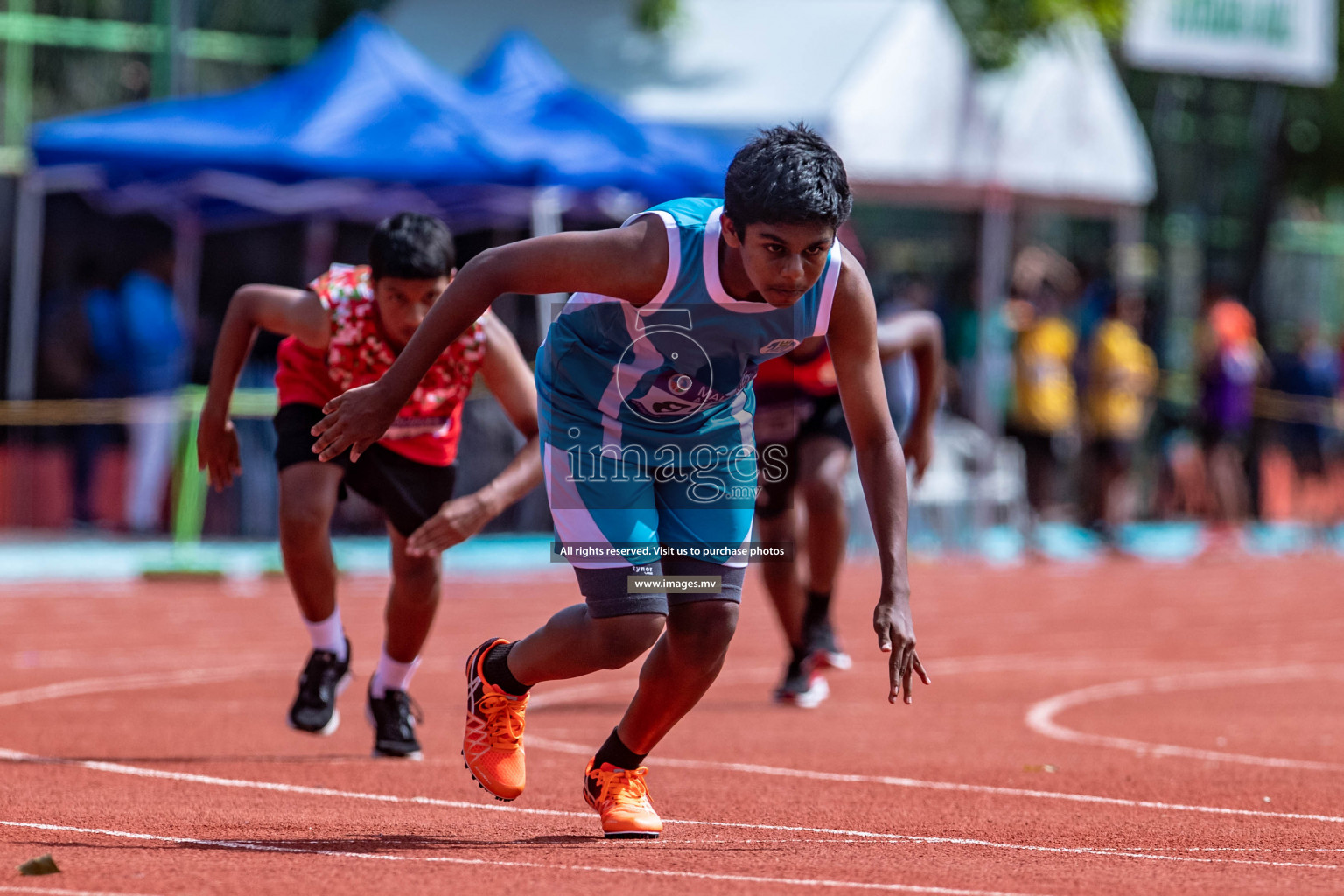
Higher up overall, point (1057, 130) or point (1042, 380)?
point (1057, 130)

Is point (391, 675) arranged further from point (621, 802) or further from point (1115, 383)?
point (1115, 383)

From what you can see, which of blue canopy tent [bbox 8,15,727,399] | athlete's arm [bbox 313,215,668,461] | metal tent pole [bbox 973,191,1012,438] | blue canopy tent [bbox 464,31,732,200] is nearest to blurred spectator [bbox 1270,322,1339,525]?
metal tent pole [bbox 973,191,1012,438]

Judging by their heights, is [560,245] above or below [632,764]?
above

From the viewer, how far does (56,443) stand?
15.8 meters

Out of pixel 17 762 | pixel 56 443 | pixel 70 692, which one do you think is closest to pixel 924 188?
pixel 56 443

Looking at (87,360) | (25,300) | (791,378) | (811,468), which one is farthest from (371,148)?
(811,468)

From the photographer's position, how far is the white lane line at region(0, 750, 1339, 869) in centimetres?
513

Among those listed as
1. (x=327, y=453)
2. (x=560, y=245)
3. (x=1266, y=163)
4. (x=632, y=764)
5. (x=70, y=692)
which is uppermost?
(x=1266, y=163)

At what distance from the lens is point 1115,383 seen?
17.4 m

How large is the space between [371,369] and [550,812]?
1.70 metres

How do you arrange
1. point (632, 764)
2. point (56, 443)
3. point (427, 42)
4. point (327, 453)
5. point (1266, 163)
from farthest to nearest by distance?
point (1266, 163), point (427, 42), point (56, 443), point (632, 764), point (327, 453)

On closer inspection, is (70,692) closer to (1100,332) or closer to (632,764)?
(632,764)

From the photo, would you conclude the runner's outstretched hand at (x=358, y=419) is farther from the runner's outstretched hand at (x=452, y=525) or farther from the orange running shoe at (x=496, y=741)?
the runner's outstretched hand at (x=452, y=525)

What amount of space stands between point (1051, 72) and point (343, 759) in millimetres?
13494
